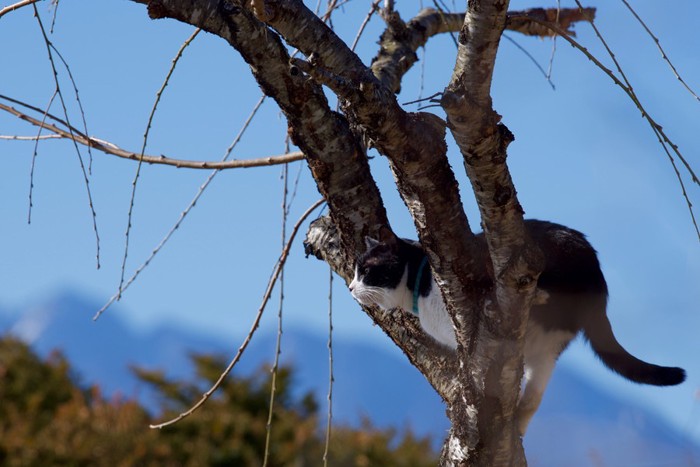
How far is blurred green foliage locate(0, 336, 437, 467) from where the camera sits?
453cm

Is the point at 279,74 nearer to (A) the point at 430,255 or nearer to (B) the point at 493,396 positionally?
(A) the point at 430,255

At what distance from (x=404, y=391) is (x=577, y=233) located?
32293mm

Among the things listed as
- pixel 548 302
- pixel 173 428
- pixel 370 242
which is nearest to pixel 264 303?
pixel 370 242

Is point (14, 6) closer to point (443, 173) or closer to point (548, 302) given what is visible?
point (443, 173)

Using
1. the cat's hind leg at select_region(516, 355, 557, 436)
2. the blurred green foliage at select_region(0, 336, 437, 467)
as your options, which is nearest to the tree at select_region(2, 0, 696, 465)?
the cat's hind leg at select_region(516, 355, 557, 436)

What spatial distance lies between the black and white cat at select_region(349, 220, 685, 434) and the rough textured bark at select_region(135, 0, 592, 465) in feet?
0.50

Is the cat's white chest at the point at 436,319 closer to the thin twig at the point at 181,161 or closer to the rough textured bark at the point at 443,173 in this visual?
the rough textured bark at the point at 443,173

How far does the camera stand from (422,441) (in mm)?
5207

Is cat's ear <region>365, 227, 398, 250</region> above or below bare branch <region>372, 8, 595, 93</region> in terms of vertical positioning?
below

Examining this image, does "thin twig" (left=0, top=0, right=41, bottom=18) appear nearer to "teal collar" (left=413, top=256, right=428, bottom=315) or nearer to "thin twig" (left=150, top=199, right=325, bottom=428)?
"thin twig" (left=150, top=199, right=325, bottom=428)

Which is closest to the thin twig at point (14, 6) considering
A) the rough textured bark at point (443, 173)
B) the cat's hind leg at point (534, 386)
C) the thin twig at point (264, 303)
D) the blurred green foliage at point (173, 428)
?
the rough textured bark at point (443, 173)

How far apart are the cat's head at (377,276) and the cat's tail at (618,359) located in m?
0.56

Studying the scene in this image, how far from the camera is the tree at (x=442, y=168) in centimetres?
140

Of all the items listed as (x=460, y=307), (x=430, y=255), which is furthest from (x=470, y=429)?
(x=430, y=255)
